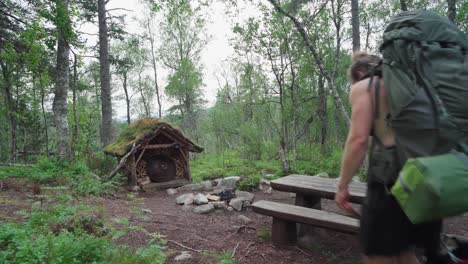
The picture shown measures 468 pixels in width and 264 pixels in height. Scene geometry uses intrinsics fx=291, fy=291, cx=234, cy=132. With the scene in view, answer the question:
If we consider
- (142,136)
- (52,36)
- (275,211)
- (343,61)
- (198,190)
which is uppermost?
(343,61)

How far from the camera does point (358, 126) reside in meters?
1.85

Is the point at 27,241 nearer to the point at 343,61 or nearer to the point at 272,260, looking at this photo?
the point at 272,260

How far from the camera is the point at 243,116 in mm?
26328

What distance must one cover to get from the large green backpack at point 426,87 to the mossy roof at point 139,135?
750cm

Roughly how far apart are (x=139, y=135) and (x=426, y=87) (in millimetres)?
7788

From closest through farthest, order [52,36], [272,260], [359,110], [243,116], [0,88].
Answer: [359,110], [272,260], [52,36], [0,88], [243,116]

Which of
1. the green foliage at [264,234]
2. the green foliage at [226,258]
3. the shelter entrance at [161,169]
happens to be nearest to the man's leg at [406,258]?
the green foliage at [226,258]

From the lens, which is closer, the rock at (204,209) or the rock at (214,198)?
the rock at (204,209)

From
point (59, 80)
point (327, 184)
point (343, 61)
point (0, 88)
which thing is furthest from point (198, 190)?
point (343, 61)

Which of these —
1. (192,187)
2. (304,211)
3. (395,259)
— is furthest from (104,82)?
(395,259)

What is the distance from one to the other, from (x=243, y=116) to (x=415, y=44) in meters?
24.8

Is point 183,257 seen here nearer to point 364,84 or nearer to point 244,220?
point 244,220

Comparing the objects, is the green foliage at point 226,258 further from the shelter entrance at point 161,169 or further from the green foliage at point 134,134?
the shelter entrance at point 161,169

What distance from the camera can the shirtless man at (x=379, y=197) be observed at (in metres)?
1.74
